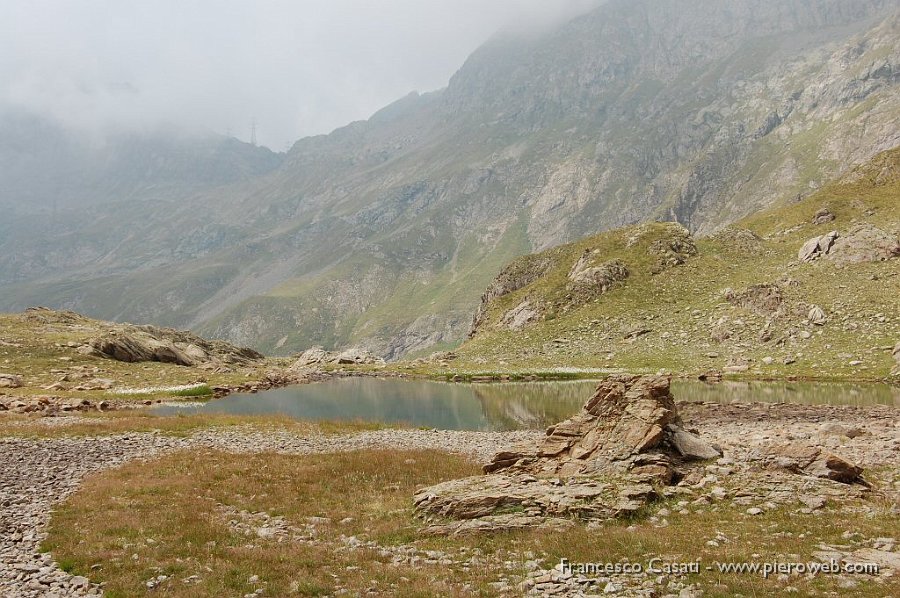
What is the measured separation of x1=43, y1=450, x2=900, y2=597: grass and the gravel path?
2.55 feet

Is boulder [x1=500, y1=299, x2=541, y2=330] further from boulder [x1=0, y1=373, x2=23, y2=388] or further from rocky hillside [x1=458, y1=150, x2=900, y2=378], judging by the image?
boulder [x1=0, y1=373, x2=23, y2=388]

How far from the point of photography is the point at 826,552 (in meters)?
15.3

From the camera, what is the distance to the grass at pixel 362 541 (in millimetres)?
14841

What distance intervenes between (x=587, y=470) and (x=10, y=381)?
79689 millimetres

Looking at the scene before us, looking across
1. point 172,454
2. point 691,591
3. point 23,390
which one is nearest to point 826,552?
point 691,591

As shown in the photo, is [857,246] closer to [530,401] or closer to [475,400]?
[530,401]

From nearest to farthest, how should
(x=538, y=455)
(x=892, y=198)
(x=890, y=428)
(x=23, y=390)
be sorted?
(x=538, y=455), (x=890, y=428), (x=23, y=390), (x=892, y=198)

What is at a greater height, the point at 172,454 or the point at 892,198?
the point at 892,198

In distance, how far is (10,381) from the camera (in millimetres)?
69500

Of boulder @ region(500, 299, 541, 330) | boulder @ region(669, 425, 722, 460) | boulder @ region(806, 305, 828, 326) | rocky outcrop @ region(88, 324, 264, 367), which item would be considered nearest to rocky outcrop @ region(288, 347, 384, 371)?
rocky outcrop @ region(88, 324, 264, 367)

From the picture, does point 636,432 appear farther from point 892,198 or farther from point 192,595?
point 892,198

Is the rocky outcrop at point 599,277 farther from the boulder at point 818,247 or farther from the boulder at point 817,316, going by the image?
the boulder at point 817,316

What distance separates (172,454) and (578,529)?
29.1m

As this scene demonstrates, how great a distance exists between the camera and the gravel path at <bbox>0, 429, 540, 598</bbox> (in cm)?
1552
